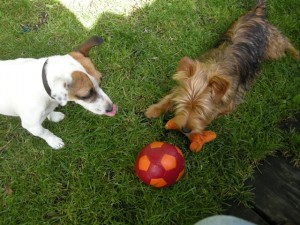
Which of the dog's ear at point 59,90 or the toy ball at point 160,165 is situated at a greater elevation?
the dog's ear at point 59,90

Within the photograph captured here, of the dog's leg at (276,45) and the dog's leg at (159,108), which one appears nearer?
the dog's leg at (159,108)

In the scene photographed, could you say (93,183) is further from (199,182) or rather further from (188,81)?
(188,81)

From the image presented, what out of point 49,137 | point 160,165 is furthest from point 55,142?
point 160,165

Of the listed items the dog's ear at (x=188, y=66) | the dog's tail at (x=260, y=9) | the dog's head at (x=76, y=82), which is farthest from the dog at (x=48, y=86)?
the dog's tail at (x=260, y=9)

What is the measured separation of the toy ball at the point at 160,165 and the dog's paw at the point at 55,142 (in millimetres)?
1032

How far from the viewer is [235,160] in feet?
12.6

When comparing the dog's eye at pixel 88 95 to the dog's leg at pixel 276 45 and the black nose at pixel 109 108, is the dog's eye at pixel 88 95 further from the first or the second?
the dog's leg at pixel 276 45

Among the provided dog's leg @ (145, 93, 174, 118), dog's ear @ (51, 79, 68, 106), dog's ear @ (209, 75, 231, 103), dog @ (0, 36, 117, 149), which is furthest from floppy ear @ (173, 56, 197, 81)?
dog's ear @ (51, 79, 68, 106)

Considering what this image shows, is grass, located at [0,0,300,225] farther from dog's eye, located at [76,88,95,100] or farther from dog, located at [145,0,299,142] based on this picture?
dog's eye, located at [76,88,95,100]

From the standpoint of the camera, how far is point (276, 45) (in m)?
4.32

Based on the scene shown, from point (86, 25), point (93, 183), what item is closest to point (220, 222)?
point (93, 183)

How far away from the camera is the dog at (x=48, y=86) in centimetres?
272

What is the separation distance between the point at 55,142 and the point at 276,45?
3100mm

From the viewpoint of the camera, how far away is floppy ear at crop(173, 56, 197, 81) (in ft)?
10.7
